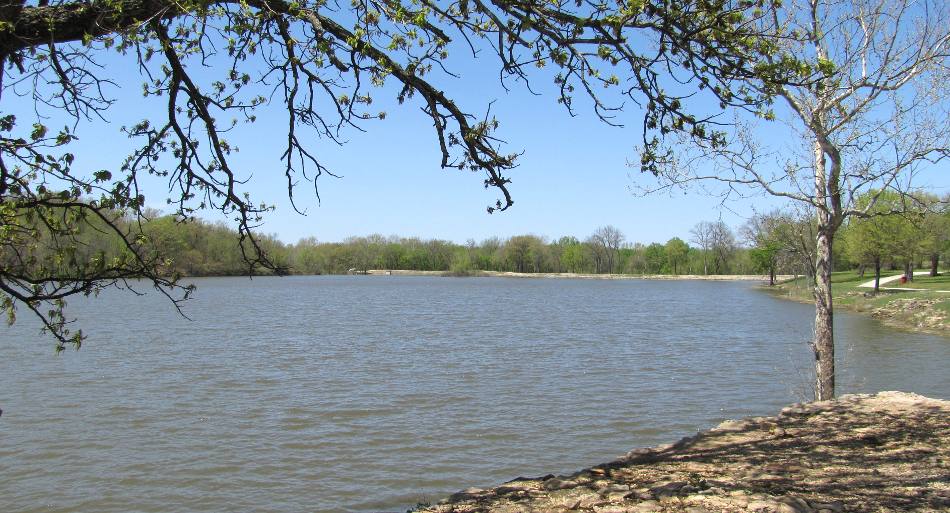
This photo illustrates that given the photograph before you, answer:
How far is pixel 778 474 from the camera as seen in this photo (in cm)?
596

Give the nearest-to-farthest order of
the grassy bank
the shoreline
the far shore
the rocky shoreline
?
the rocky shoreline
the shoreline
the grassy bank
the far shore

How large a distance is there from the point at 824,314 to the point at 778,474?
5.25 meters

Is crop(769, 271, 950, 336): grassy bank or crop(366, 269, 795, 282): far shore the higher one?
crop(366, 269, 795, 282): far shore

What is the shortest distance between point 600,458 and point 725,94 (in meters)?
7.59

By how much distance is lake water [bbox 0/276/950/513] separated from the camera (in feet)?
33.5

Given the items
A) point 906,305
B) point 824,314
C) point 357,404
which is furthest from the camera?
point 906,305

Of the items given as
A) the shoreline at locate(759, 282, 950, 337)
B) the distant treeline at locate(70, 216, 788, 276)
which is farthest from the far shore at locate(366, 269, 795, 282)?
the shoreline at locate(759, 282, 950, 337)

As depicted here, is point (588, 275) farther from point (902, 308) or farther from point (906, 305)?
point (902, 308)

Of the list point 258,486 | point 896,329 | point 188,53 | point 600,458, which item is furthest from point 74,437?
point 896,329

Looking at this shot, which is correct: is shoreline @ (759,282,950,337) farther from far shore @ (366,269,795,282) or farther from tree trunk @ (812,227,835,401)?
far shore @ (366,269,795,282)

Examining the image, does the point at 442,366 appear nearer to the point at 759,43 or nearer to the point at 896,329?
the point at 759,43

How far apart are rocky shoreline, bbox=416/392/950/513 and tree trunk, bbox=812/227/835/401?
4.99 ft

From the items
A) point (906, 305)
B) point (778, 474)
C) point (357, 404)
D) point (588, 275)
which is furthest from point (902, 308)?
point (588, 275)

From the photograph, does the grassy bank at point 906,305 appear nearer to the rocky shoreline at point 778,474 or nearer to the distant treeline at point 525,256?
the rocky shoreline at point 778,474
